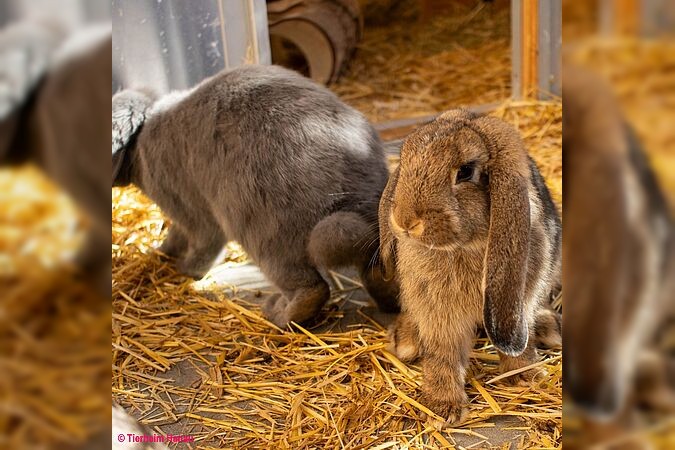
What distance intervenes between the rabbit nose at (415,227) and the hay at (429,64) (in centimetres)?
176

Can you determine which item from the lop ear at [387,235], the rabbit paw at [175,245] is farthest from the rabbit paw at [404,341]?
the rabbit paw at [175,245]

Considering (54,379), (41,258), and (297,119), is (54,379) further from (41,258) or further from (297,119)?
(297,119)

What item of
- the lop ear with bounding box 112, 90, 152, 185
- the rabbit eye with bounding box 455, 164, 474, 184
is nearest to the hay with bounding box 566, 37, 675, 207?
the rabbit eye with bounding box 455, 164, 474, 184

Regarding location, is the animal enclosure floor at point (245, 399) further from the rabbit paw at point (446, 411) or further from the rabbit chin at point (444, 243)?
the rabbit chin at point (444, 243)

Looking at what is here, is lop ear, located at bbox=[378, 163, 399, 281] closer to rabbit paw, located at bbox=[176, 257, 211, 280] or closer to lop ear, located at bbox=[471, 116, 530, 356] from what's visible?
lop ear, located at bbox=[471, 116, 530, 356]

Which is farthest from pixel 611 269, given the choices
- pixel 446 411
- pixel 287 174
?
pixel 287 174

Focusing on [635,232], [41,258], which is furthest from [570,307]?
[41,258]

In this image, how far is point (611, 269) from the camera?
0.51m

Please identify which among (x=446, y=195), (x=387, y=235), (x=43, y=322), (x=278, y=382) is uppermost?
(x=43, y=322)

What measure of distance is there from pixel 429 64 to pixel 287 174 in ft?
5.53

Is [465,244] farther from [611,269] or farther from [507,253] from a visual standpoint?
[611,269]

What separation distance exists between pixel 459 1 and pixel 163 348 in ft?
7.35

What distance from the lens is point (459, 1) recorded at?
3619mm

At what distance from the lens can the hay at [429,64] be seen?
12.2ft
